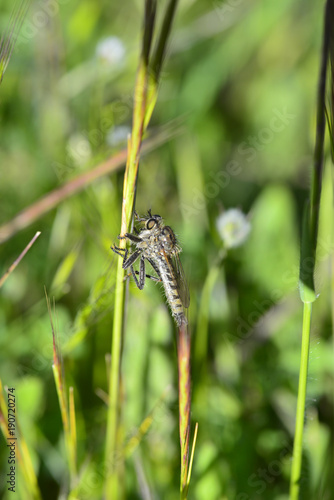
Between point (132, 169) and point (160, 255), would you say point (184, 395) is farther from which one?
point (160, 255)

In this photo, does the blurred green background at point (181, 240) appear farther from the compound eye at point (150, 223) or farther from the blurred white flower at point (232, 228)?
the compound eye at point (150, 223)

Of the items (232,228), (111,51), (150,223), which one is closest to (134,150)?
(150,223)

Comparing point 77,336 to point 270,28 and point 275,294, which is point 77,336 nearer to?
point 275,294

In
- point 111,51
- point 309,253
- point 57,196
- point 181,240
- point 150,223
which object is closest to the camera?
point 309,253

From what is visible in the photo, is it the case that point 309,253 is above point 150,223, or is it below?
below

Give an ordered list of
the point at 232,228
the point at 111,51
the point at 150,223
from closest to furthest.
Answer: the point at 150,223 < the point at 232,228 < the point at 111,51

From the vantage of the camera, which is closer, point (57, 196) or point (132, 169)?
point (132, 169)

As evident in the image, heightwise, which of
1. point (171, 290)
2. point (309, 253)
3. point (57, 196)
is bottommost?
point (309, 253)
